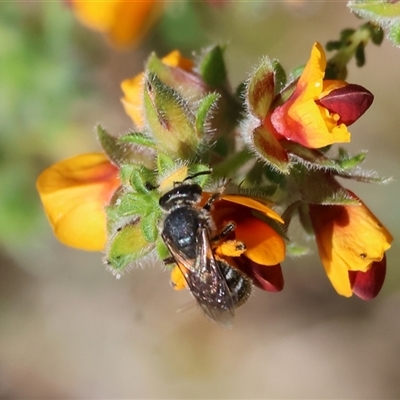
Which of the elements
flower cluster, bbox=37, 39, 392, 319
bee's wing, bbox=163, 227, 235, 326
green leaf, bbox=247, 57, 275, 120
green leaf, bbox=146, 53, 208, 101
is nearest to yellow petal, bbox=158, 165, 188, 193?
flower cluster, bbox=37, 39, 392, 319

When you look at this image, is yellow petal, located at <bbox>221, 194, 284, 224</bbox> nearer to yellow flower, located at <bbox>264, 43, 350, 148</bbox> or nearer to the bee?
the bee

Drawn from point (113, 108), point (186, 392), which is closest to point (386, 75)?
point (113, 108)

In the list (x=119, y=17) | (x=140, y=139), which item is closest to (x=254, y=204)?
(x=140, y=139)

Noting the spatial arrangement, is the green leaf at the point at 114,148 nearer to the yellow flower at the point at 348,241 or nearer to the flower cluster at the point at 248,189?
the flower cluster at the point at 248,189

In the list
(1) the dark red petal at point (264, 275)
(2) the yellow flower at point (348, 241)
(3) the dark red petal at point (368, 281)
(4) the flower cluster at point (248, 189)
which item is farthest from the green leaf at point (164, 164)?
(3) the dark red petal at point (368, 281)

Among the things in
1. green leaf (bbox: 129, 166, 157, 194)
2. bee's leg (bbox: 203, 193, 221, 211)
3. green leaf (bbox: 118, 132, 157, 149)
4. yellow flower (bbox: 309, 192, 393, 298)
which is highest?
green leaf (bbox: 118, 132, 157, 149)

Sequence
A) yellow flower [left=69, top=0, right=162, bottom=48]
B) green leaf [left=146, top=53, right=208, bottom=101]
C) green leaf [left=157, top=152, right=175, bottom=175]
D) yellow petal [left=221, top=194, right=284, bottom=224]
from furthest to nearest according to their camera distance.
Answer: yellow flower [left=69, top=0, right=162, bottom=48], green leaf [left=146, top=53, right=208, bottom=101], green leaf [left=157, top=152, right=175, bottom=175], yellow petal [left=221, top=194, right=284, bottom=224]
